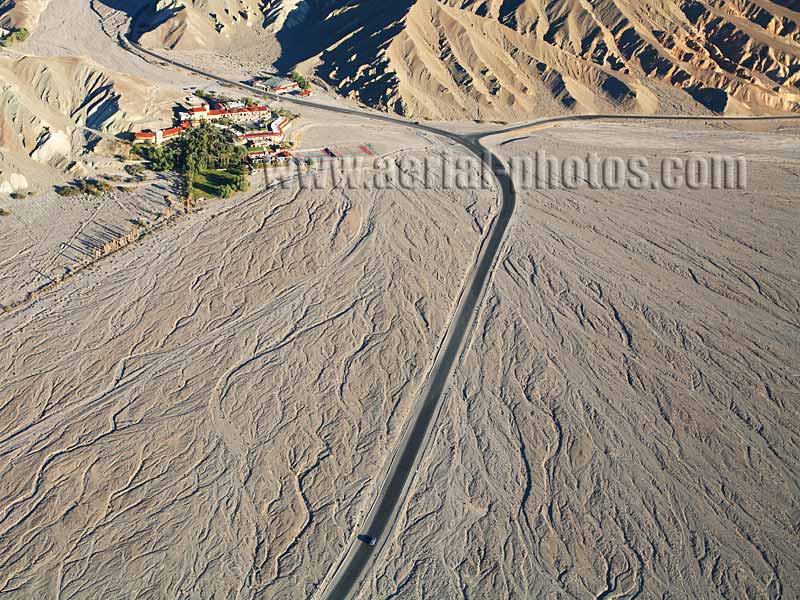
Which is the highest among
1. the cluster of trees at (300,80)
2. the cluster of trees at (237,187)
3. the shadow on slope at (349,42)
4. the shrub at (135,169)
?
the shadow on slope at (349,42)

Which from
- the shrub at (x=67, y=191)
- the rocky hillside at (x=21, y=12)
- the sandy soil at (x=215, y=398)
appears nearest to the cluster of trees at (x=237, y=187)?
the sandy soil at (x=215, y=398)

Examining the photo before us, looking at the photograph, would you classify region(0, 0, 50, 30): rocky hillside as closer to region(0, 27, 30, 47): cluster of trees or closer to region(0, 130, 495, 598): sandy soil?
region(0, 27, 30, 47): cluster of trees

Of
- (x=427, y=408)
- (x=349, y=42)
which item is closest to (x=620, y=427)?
(x=427, y=408)

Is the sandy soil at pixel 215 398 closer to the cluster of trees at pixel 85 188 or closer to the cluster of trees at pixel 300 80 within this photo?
the cluster of trees at pixel 85 188

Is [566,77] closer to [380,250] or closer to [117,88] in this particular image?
[380,250]

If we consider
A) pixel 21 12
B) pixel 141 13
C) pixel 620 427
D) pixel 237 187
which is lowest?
pixel 620 427

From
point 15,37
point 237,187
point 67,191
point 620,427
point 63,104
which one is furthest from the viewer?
point 15,37

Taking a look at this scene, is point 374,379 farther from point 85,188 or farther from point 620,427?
point 85,188

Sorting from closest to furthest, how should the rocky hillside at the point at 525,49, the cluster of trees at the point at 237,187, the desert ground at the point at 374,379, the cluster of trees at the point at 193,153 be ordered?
the desert ground at the point at 374,379
the cluster of trees at the point at 237,187
the cluster of trees at the point at 193,153
the rocky hillside at the point at 525,49

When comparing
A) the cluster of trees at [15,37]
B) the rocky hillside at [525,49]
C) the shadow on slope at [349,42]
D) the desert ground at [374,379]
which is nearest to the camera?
the desert ground at [374,379]
